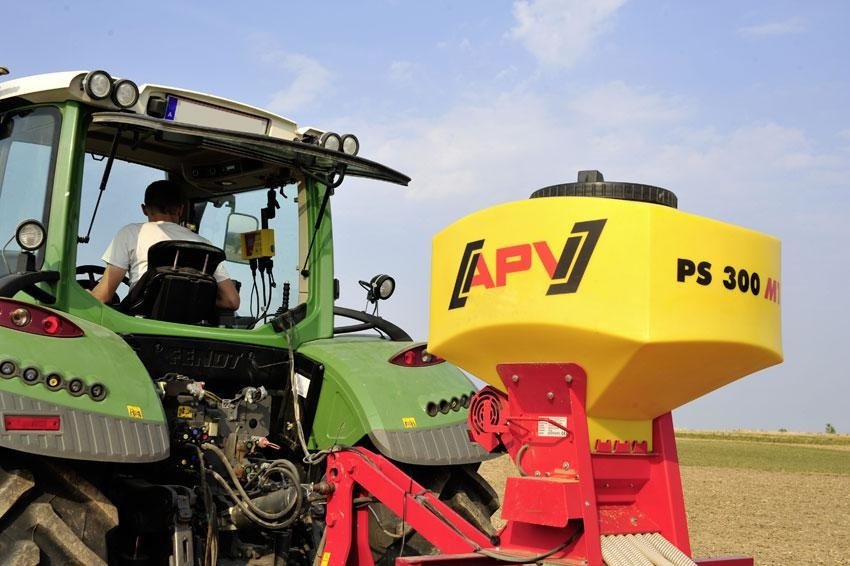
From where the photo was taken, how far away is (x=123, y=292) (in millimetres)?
5164

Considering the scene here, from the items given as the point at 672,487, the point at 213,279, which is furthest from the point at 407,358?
the point at 672,487

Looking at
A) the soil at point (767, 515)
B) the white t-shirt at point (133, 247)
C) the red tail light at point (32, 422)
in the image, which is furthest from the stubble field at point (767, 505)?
the red tail light at point (32, 422)

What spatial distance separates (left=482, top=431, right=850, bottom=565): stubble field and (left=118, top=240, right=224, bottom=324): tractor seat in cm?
625

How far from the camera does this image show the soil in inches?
395

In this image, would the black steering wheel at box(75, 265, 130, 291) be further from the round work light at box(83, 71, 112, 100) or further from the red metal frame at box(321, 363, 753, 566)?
the red metal frame at box(321, 363, 753, 566)

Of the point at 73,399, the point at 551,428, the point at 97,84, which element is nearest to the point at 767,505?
the point at 551,428

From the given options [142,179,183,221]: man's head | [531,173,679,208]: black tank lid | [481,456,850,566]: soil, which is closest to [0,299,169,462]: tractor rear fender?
[142,179,183,221]: man's head

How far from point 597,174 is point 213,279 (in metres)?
2.30

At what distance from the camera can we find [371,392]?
16.0 feet

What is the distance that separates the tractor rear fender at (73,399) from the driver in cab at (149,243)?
2.55 ft

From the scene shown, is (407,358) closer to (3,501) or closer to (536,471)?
(536,471)

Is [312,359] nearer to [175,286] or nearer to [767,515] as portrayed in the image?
[175,286]

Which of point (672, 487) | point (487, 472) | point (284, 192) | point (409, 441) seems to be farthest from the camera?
point (487, 472)

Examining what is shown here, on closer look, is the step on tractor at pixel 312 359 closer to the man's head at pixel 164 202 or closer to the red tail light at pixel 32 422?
the red tail light at pixel 32 422
